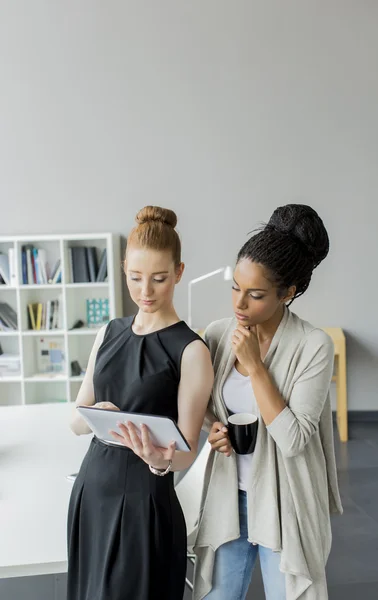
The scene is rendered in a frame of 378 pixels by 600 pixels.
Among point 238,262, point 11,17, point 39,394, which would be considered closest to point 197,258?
point 39,394

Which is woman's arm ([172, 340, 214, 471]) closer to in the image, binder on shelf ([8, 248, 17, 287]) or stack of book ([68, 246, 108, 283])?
stack of book ([68, 246, 108, 283])

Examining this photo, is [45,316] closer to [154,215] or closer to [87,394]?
[87,394]

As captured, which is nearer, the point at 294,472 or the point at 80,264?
the point at 294,472

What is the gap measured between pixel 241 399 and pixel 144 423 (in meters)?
0.31

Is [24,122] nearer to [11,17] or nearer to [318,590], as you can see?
[11,17]

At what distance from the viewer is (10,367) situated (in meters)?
4.94

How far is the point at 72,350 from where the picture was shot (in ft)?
16.1

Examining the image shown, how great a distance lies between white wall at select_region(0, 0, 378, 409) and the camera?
15.8ft

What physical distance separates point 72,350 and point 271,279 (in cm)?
378

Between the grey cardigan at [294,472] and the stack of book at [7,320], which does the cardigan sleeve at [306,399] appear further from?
the stack of book at [7,320]

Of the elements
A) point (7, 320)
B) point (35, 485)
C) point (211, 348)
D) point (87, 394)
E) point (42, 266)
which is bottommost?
point (7, 320)

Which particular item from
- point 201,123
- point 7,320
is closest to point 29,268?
point 7,320

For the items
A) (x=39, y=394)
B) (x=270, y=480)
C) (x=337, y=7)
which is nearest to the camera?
(x=270, y=480)

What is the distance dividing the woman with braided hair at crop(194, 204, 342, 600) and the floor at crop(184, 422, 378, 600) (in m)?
1.21
